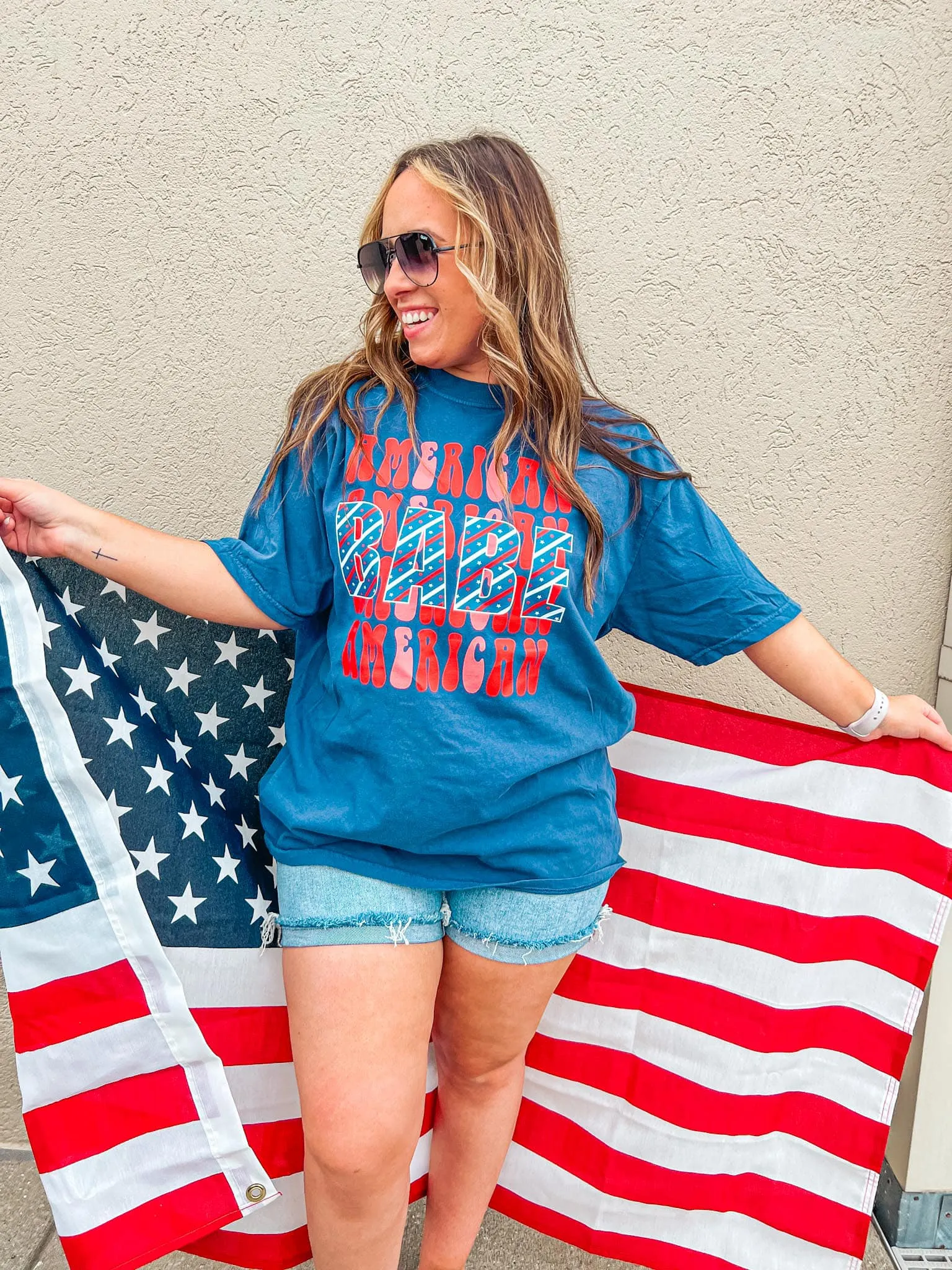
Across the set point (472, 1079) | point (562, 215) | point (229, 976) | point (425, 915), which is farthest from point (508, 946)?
point (562, 215)

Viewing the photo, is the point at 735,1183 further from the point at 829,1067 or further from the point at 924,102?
the point at 924,102

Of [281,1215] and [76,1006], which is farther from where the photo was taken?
[281,1215]

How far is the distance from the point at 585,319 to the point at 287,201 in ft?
2.49

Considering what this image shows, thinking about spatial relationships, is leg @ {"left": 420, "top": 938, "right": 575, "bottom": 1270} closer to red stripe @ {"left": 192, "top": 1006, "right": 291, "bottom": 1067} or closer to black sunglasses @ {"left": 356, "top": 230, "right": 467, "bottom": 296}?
red stripe @ {"left": 192, "top": 1006, "right": 291, "bottom": 1067}

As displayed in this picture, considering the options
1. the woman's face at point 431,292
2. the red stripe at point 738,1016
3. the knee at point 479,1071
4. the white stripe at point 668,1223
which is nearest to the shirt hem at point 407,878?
the knee at point 479,1071

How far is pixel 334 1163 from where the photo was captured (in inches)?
65.8

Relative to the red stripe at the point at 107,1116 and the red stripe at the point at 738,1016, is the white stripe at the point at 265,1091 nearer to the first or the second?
the red stripe at the point at 107,1116

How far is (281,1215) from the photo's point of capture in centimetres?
207

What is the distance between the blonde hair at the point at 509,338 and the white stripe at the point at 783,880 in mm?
786

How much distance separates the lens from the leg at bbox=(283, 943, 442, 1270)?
5.47 ft

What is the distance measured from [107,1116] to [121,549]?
105cm

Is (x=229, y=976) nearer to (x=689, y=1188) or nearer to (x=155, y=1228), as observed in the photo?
(x=155, y=1228)

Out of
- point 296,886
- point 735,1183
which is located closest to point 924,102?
point 296,886

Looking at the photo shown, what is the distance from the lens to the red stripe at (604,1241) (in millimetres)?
2211
